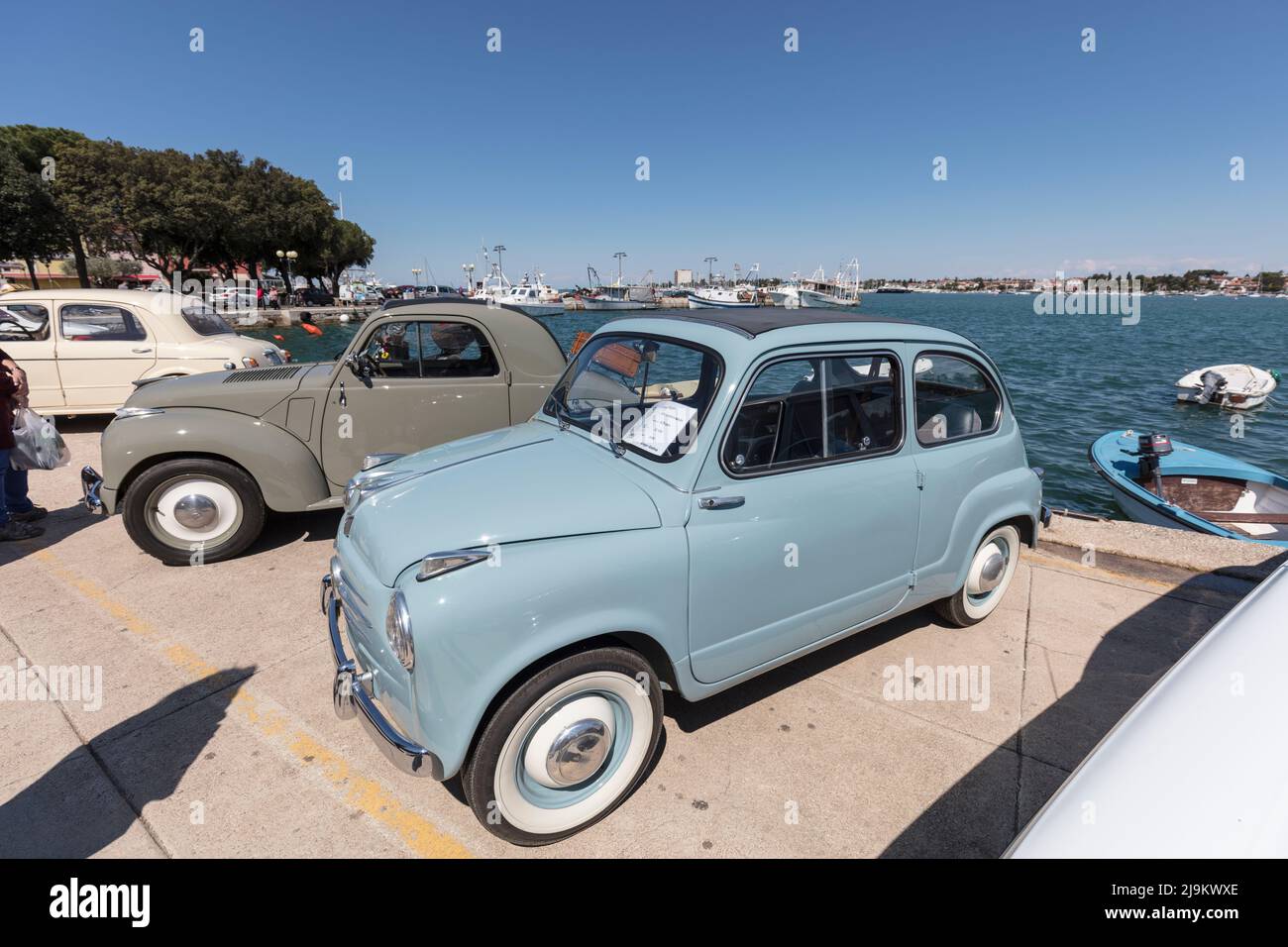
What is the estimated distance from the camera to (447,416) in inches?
203

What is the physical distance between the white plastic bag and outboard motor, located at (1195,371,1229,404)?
2722cm

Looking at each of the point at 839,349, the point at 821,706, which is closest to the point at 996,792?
the point at 821,706

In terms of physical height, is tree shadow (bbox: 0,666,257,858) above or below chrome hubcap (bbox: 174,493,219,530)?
below

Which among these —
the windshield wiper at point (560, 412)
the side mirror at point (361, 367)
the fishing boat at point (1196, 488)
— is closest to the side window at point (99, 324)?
the side mirror at point (361, 367)

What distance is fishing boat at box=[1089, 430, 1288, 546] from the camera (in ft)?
28.0

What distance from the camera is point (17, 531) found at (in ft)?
16.5

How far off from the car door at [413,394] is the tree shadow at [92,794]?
7.58 feet

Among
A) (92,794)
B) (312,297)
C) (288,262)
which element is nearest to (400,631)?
(92,794)

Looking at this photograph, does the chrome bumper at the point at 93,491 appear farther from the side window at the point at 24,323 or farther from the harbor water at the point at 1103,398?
the harbor water at the point at 1103,398

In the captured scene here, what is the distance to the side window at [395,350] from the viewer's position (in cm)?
508

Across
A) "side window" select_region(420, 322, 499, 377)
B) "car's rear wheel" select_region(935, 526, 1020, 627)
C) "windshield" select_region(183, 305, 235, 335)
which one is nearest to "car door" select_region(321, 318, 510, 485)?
"side window" select_region(420, 322, 499, 377)

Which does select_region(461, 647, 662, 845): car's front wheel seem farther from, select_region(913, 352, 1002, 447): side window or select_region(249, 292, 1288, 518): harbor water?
select_region(249, 292, 1288, 518): harbor water
